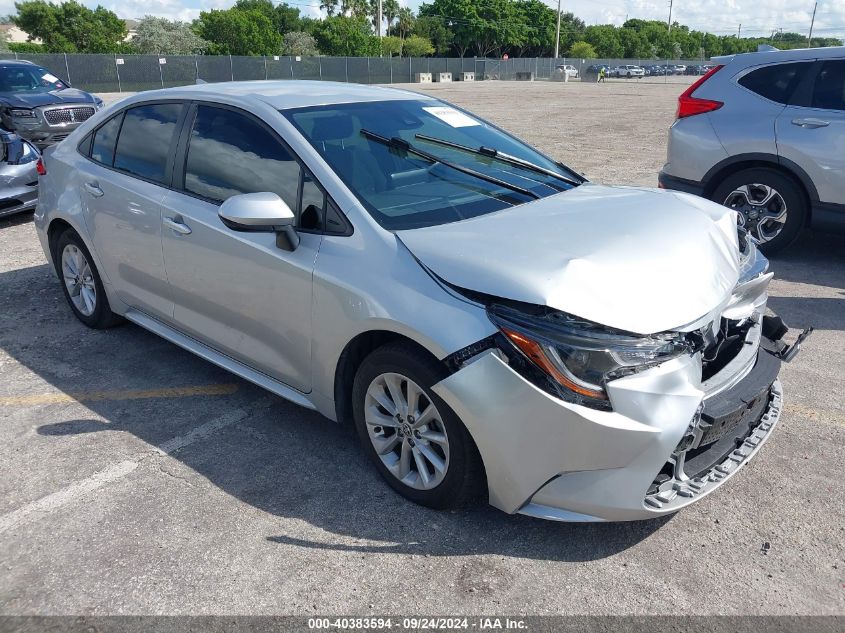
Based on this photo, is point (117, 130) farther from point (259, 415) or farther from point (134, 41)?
point (134, 41)

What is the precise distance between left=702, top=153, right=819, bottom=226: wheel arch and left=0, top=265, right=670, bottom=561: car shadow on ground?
440 centimetres

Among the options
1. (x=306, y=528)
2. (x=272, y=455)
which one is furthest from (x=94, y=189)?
(x=306, y=528)

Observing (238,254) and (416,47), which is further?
(416,47)

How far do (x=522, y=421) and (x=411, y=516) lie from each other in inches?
31.9

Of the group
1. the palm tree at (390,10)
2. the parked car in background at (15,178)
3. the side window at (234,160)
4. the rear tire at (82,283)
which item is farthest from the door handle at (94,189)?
the palm tree at (390,10)

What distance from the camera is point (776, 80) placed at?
6488 millimetres

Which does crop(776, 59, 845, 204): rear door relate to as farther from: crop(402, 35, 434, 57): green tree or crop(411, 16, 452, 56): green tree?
crop(411, 16, 452, 56): green tree

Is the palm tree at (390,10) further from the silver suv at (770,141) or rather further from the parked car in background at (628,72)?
the silver suv at (770,141)

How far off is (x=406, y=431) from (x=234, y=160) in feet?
5.71

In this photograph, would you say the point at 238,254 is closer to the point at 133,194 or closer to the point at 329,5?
the point at 133,194

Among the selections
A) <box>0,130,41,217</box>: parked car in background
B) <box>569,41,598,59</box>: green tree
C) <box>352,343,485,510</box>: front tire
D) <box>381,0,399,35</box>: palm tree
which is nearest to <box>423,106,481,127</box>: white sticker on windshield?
<box>352,343,485,510</box>: front tire

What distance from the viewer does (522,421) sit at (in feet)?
8.61

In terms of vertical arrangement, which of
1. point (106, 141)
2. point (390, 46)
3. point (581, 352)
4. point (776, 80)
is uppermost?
point (390, 46)

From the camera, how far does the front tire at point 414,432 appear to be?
9.36ft
